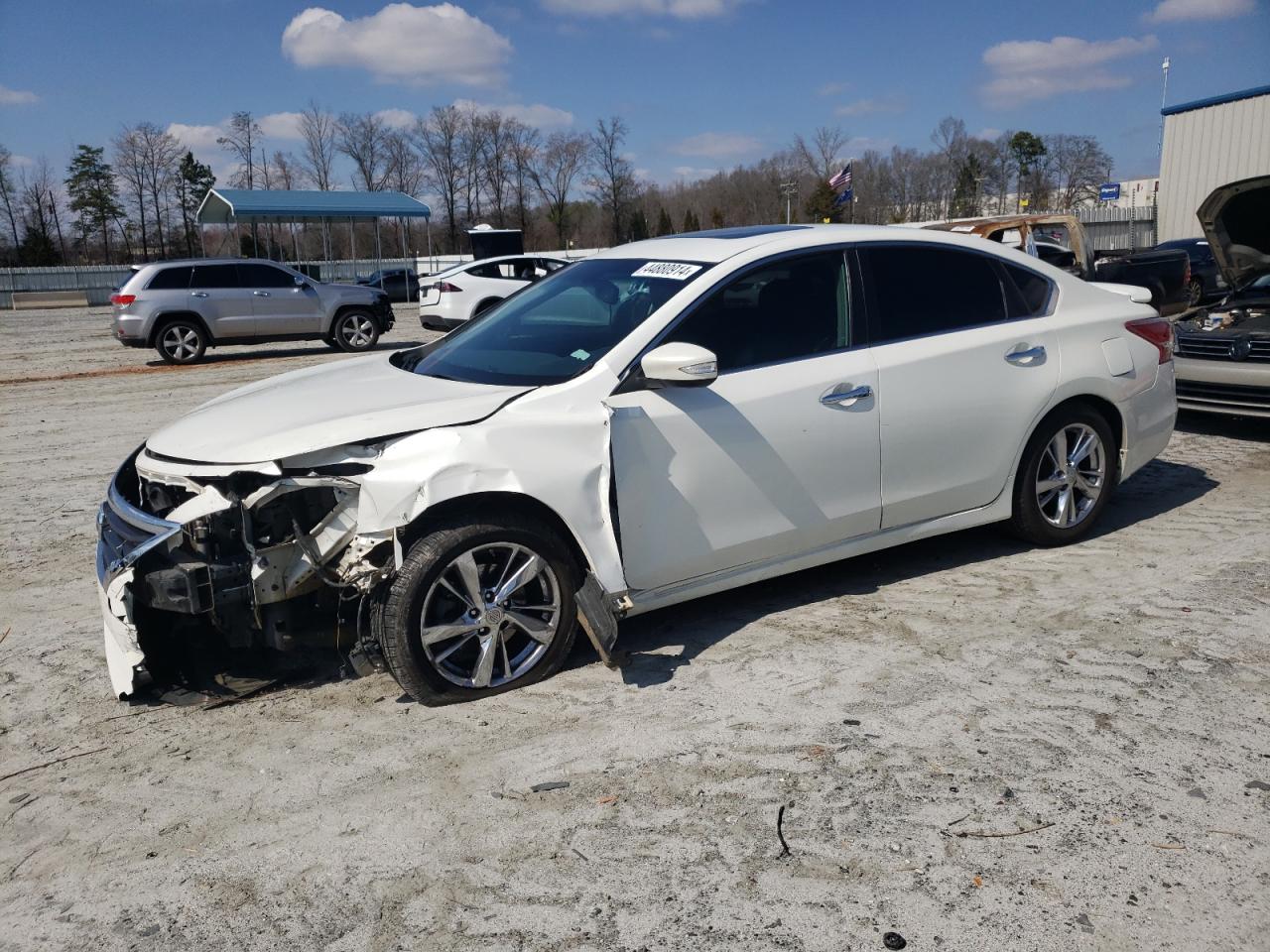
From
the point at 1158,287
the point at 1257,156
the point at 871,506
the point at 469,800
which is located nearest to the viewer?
the point at 469,800

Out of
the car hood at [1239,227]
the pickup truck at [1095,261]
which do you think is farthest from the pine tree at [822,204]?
the car hood at [1239,227]

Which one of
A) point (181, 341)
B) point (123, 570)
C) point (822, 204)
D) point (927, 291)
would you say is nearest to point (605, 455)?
point (123, 570)

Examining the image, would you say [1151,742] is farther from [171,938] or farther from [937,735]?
[171,938]

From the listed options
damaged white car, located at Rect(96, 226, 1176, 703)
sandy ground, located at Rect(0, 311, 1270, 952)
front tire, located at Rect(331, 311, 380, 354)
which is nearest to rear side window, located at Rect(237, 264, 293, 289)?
front tire, located at Rect(331, 311, 380, 354)

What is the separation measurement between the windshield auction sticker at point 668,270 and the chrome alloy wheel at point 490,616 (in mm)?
1452

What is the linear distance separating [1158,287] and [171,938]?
1323 centimetres

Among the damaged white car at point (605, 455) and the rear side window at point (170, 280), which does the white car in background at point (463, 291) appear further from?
the damaged white car at point (605, 455)

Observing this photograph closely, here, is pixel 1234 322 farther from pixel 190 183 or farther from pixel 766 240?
pixel 190 183

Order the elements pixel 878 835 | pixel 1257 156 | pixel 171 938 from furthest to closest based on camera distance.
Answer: pixel 1257 156 → pixel 878 835 → pixel 171 938

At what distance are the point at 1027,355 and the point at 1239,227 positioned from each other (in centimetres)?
536

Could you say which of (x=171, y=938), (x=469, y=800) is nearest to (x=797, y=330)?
(x=469, y=800)

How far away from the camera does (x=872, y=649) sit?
437 centimetres

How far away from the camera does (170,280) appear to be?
1730cm

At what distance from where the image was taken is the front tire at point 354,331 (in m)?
→ 18.9
